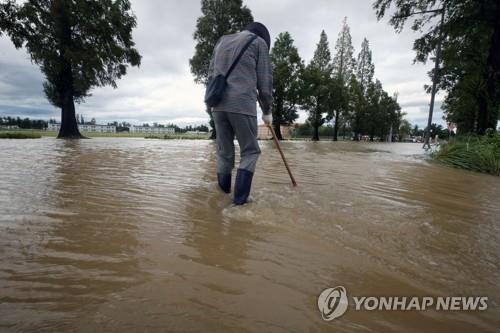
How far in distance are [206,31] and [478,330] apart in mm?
25883

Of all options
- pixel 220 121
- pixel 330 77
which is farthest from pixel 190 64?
pixel 220 121

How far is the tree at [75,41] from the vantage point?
12.1 meters

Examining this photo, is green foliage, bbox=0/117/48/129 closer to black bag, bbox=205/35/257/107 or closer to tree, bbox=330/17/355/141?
tree, bbox=330/17/355/141

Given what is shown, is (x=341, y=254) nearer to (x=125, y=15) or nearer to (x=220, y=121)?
(x=220, y=121)

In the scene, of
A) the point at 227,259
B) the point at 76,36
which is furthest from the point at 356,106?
the point at 227,259

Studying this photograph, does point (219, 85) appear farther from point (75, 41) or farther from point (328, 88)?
point (328, 88)

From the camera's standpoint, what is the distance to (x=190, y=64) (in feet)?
79.5

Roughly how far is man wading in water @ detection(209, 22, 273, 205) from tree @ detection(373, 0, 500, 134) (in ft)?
31.1

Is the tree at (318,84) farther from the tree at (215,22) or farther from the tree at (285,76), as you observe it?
the tree at (215,22)

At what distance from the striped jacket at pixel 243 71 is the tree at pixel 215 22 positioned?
20.5 metres

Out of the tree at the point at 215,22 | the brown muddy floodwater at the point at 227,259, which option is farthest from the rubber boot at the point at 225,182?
the tree at the point at 215,22

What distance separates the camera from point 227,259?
1280 mm

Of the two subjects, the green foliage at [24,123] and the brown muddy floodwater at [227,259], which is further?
the green foliage at [24,123]

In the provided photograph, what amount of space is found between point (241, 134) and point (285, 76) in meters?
25.7
